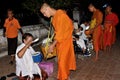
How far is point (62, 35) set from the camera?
22.6 feet

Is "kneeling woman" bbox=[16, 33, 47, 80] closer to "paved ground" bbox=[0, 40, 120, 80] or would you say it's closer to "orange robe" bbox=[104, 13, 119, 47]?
"paved ground" bbox=[0, 40, 120, 80]

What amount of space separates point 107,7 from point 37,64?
19.7ft

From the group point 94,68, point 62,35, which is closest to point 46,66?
point 62,35

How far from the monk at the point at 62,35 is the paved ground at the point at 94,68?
994 millimetres

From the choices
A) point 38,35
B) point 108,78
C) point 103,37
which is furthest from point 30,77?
point 38,35

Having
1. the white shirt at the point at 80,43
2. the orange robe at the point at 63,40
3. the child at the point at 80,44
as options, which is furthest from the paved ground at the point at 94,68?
the orange robe at the point at 63,40

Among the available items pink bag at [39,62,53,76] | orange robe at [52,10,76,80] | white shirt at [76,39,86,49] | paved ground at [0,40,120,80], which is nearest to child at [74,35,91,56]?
white shirt at [76,39,86,49]

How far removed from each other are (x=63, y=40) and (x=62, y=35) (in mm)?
131

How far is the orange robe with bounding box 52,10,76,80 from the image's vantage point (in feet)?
22.6

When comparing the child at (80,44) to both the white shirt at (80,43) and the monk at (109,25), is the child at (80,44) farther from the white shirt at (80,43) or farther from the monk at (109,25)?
the monk at (109,25)

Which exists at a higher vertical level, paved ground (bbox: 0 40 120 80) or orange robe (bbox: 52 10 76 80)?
orange robe (bbox: 52 10 76 80)

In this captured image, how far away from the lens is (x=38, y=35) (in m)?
15.3

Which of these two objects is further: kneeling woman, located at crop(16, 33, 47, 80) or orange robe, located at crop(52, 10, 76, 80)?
orange robe, located at crop(52, 10, 76, 80)

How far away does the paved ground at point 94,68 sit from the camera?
8281mm
